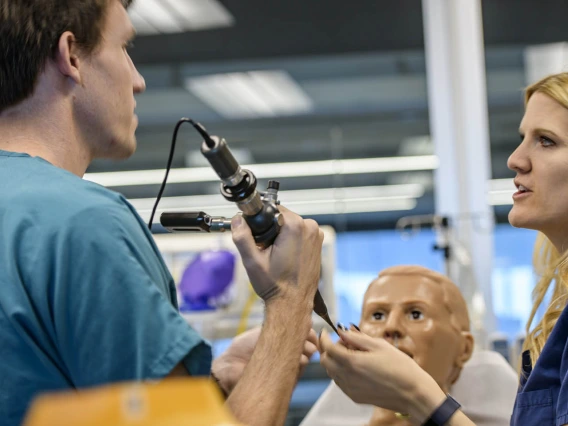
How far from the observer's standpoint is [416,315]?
7.43 ft


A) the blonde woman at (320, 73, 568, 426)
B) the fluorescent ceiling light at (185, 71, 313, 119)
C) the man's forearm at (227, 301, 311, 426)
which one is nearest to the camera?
the man's forearm at (227, 301, 311, 426)

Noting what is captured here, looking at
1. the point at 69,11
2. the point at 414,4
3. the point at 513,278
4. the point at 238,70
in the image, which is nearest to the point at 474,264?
the point at 513,278

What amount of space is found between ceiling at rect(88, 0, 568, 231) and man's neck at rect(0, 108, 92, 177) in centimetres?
368

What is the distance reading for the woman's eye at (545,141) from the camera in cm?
179

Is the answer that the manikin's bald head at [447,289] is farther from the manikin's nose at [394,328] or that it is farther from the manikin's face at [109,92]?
the manikin's face at [109,92]

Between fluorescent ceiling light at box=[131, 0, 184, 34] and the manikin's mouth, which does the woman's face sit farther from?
fluorescent ceiling light at box=[131, 0, 184, 34]

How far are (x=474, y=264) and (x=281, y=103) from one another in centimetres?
203

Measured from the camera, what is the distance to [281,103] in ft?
17.7

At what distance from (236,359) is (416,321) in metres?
0.80

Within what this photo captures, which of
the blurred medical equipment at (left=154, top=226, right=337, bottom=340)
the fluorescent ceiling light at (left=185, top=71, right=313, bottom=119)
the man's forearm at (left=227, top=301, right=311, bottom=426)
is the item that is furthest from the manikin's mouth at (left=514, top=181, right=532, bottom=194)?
the fluorescent ceiling light at (left=185, top=71, right=313, bottom=119)

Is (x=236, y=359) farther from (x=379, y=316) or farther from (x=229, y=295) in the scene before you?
(x=229, y=295)

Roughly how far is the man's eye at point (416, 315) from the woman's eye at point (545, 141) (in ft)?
2.20

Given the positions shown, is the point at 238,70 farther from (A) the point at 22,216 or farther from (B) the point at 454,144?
(A) the point at 22,216

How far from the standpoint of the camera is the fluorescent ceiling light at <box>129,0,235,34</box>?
4.72 m
